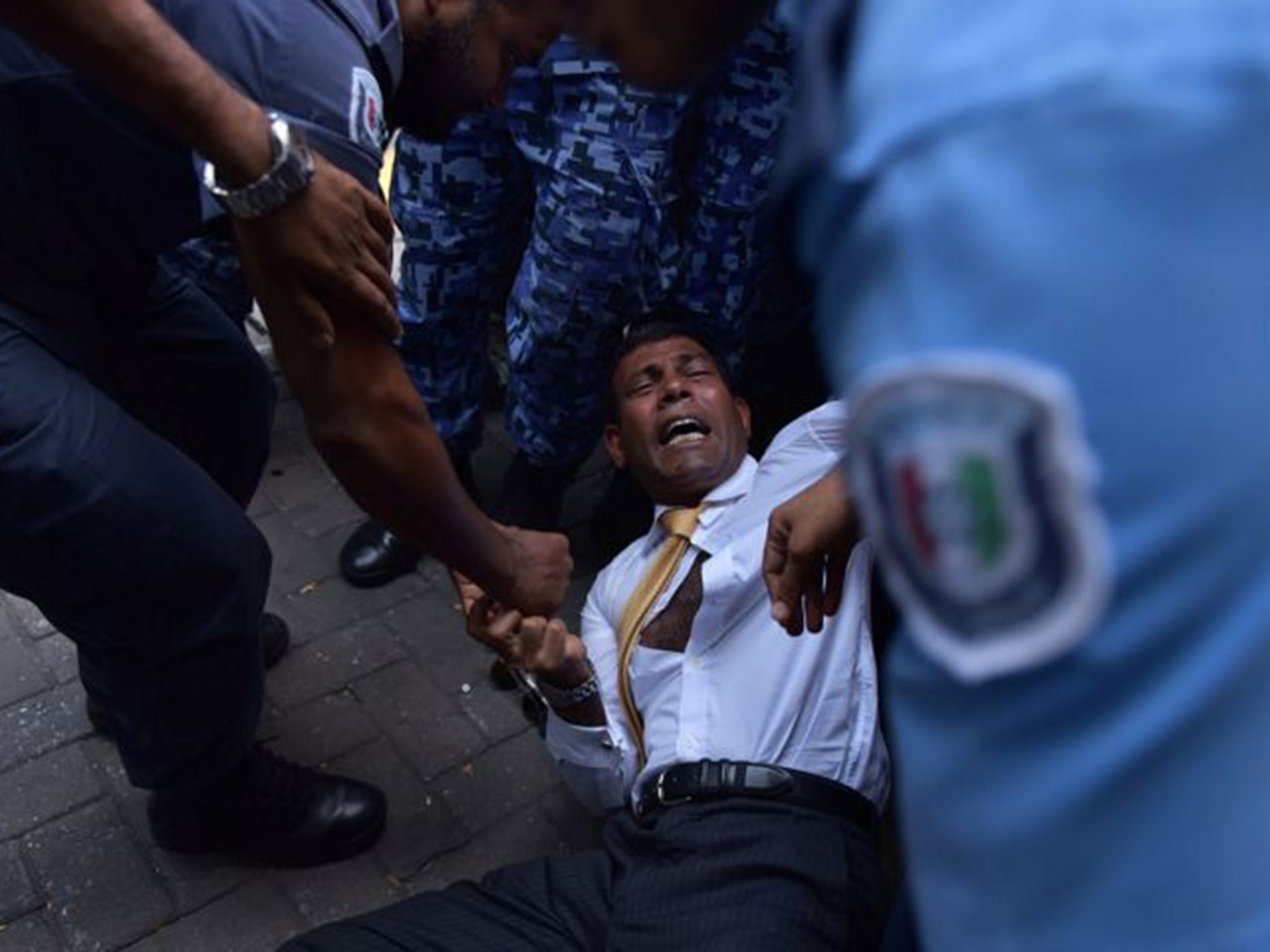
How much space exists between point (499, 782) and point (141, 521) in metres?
1.03

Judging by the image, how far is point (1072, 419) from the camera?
20.7 inches

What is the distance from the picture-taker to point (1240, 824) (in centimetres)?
59

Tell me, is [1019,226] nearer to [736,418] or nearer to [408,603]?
[736,418]

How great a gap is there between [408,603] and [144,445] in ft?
3.92

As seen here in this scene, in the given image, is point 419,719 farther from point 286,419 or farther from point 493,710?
point 286,419

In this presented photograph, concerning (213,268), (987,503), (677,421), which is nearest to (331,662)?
(677,421)

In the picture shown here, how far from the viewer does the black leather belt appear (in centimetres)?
189

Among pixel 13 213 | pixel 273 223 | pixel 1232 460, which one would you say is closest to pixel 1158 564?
pixel 1232 460

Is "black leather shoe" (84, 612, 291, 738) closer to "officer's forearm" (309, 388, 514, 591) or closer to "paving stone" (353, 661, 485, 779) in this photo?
"paving stone" (353, 661, 485, 779)

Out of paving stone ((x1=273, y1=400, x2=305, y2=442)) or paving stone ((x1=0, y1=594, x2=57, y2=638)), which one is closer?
paving stone ((x1=0, y1=594, x2=57, y2=638))

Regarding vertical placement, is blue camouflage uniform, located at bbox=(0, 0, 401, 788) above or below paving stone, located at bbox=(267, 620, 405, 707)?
above

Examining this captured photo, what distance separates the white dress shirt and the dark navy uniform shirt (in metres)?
0.97

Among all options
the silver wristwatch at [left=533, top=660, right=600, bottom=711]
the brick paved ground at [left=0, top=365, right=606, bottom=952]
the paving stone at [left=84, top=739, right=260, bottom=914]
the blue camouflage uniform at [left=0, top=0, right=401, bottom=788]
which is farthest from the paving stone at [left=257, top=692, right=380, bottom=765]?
the silver wristwatch at [left=533, top=660, right=600, bottom=711]

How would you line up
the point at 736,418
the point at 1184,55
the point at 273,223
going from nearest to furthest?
the point at 1184,55, the point at 273,223, the point at 736,418
